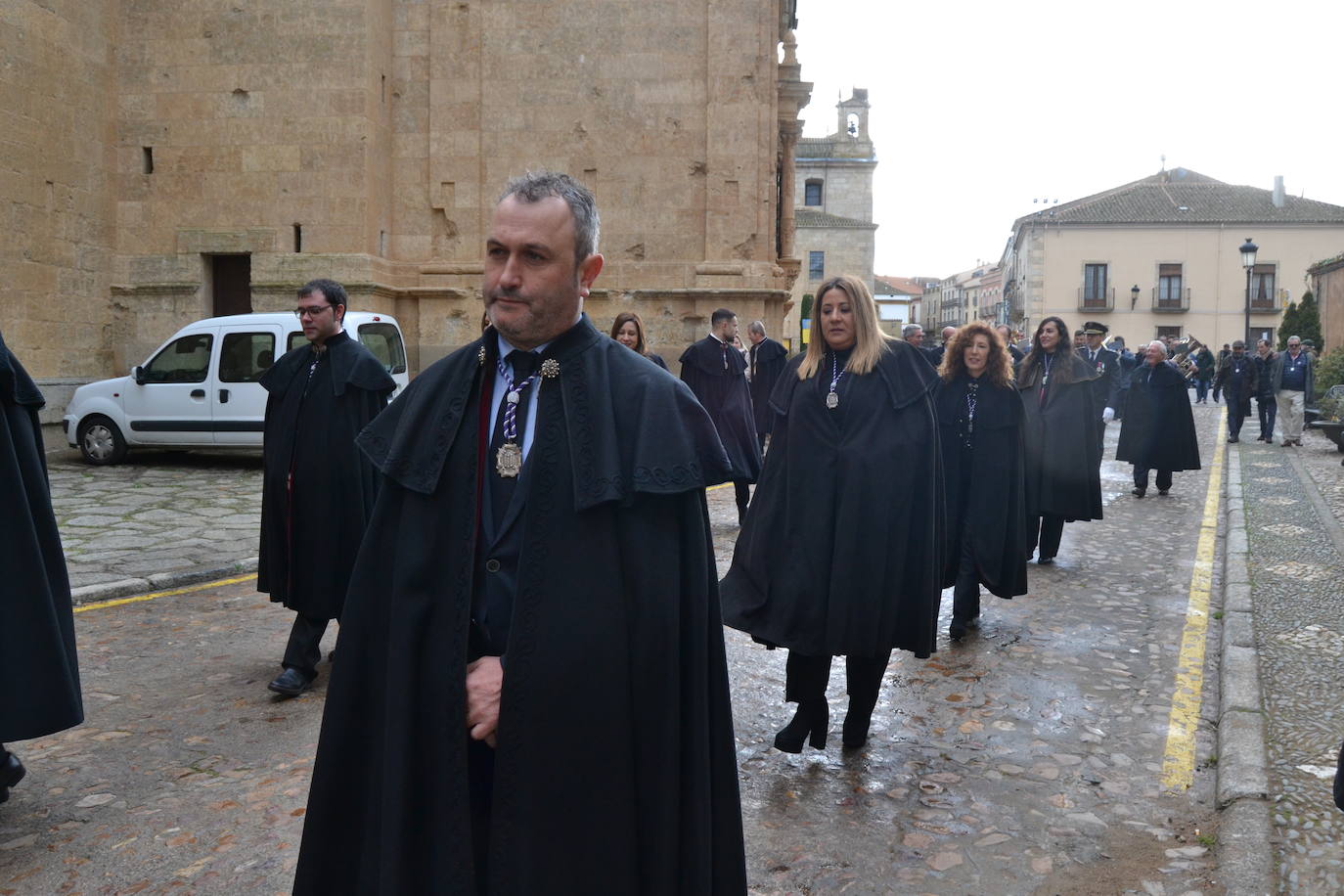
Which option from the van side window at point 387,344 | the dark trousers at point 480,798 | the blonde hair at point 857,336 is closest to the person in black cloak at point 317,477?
the blonde hair at point 857,336

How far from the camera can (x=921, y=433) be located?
4.63 metres

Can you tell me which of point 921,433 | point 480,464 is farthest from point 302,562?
point 480,464

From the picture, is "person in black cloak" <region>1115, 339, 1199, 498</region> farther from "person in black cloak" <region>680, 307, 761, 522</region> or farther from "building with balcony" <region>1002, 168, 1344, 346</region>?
"building with balcony" <region>1002, 168, 1344, 346</region>

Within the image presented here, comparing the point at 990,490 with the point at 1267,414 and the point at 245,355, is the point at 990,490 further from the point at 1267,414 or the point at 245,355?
the point at 1267,414

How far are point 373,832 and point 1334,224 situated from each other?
2565 inches

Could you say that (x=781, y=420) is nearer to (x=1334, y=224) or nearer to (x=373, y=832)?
(x=373, y=832)

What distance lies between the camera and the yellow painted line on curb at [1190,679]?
450 centimetres

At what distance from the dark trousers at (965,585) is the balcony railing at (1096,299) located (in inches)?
2156

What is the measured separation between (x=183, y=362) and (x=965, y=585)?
11022mm

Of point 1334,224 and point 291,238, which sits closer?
point 291,238

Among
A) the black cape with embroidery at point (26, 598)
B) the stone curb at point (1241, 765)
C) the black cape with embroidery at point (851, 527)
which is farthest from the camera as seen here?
the black cape with embroidery at point (851, 527)

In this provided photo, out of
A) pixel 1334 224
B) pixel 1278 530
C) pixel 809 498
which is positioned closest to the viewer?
pixel 809 498

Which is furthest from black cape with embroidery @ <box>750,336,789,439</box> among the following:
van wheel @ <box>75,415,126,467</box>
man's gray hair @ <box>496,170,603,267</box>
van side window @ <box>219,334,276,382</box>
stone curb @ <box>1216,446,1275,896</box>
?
man's gray hair @ <box>496,170,603,267</box>

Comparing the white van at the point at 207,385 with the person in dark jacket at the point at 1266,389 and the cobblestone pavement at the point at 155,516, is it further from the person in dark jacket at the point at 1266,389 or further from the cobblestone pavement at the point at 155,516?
the person in dark jacket at the point at 1266,389
